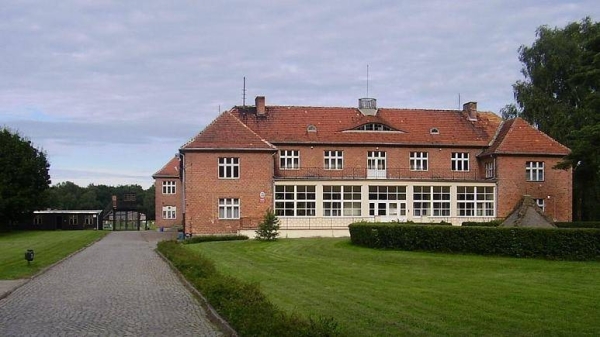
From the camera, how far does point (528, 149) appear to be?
48.7 m

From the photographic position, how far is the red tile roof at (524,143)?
48562 mm

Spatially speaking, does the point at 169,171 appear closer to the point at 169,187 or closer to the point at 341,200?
the point at 169,187

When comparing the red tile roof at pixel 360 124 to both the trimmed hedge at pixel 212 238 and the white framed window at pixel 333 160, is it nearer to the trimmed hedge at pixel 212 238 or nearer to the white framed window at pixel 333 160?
the white framed window at pixel 333 160

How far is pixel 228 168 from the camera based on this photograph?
151 feet

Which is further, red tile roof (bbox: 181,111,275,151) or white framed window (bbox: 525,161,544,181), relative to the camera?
white framed window (bbox: 525,161,544,181)

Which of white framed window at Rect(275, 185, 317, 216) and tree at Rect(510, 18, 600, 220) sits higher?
tree at Rect(510, 18, 600, 220)

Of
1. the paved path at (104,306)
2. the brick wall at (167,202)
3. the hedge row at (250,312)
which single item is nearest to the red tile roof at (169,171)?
the brick wall at (167,202)

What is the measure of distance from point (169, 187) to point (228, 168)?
34.5 metres

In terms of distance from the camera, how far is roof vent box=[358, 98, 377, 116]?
52.6 metres

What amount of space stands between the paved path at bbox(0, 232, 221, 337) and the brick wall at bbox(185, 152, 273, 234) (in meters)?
20.9

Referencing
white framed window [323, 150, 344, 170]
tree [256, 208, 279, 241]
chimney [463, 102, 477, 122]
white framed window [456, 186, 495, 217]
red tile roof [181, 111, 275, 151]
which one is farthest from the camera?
chimney [463, 102, 477, 122]

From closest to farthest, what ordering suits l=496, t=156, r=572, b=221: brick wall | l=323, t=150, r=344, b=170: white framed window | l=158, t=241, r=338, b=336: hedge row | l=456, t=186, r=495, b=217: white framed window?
l=158, t=241, r=338, b=336: hedge row, l=496, t=156, r=572, b=221: brick wall, l=456, t=186, r=495, b=217: white framed window, l=323, t=150, r=344, b=170: white framed window

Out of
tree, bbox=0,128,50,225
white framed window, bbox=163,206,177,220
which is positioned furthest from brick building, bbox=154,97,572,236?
white framed window, bbox=163,206,177,220

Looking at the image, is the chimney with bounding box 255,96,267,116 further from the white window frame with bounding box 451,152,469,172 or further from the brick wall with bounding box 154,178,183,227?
the brick wall with bounding box 154,178,183,227
